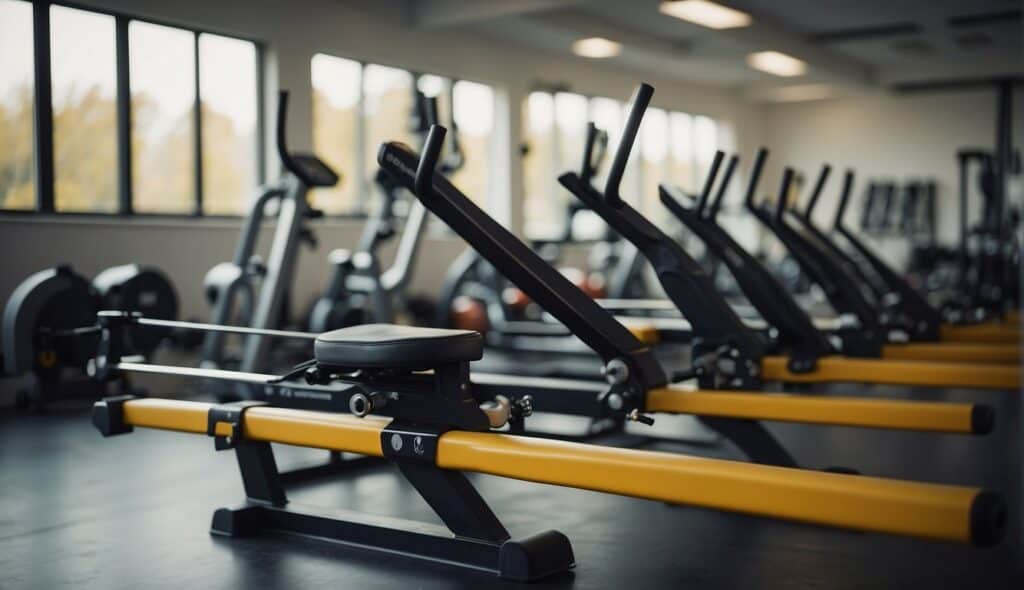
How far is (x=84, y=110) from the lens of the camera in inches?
267

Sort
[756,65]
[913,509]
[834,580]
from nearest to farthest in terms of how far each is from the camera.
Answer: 1. [913,509]
2. [834,580]
3. [756,65]

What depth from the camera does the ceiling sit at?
9445mm

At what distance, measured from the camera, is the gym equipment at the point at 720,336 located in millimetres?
3551

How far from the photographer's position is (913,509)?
77.2 inches

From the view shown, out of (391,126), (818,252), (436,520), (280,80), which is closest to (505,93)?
(391,126)

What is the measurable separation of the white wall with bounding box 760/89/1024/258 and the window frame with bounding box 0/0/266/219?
9303mm

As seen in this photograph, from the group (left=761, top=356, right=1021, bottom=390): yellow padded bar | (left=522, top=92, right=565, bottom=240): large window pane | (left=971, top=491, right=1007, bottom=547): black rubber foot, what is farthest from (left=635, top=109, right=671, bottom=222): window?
(left=971, top=491, right=1007, bottom=547): black rubber foot

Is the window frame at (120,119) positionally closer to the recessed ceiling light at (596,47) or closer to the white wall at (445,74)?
the white wall at (445,74)

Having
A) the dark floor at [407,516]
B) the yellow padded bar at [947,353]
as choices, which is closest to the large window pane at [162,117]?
the dark floor at [407,516]

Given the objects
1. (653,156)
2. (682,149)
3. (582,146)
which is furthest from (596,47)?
(682,149)

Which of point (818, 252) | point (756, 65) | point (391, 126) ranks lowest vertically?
point (818, 252)

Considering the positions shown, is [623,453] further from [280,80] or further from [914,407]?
[280,80]

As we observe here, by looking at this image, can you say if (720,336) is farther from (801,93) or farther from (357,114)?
(801,93)

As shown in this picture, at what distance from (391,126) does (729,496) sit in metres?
7.90
